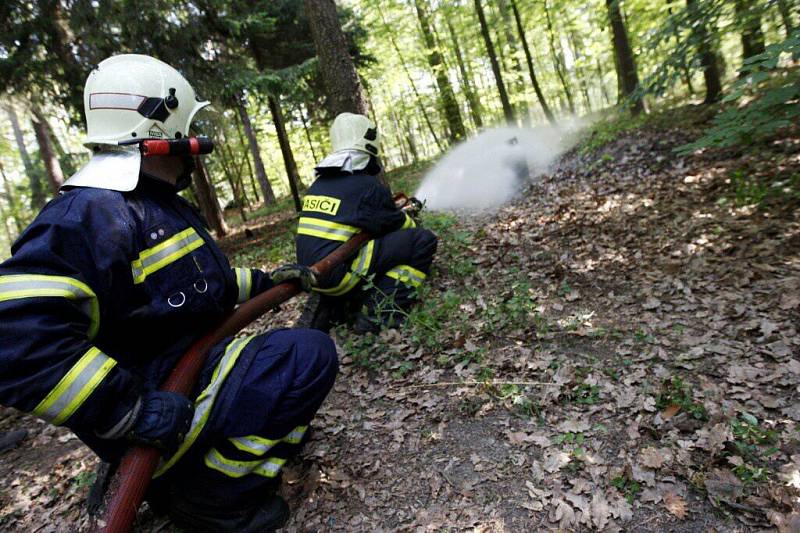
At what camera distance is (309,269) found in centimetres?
359

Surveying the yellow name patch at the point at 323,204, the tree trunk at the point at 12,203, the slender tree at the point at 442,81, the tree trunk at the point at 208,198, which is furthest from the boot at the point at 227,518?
the tree trunk at the point at 12,203

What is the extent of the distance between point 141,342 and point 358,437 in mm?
1682

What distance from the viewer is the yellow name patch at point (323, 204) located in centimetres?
443

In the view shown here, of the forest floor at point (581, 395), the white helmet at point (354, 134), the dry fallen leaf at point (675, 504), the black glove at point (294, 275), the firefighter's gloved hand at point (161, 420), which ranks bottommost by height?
the dry fallen leaf at point (675, 504)

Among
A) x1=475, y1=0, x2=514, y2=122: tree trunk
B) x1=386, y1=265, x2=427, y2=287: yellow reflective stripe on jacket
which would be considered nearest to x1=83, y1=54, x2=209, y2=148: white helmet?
x1=386, y1=265, x2=427, y2=287: yellow reflective stripe on jacket

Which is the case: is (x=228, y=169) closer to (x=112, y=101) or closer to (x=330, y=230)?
(x=330, y=230)

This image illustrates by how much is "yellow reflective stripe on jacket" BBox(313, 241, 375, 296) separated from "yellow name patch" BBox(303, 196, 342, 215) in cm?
52

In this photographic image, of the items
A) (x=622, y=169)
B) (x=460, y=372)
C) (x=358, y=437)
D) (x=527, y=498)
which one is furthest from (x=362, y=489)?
(x=622, y=169)

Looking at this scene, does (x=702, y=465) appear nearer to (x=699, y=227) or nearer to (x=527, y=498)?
(x=527, y=498)

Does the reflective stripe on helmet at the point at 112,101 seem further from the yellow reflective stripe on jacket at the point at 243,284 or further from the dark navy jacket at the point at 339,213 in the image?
the dark navy jacket at the point at 339,213

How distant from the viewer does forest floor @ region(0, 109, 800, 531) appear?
93.5 inches

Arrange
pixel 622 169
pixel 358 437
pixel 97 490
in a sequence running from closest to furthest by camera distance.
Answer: pixel 97 490, pixel 358 437, pixel 622 169

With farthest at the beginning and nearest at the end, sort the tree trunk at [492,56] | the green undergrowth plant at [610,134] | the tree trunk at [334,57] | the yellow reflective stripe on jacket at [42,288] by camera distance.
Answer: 1. the tree trunk at [492,56]
2. the green undergrowth plant at [610,134]
3. the tree trunk at [334,57]
4. the yellow reflective stripe on jacket at [42,288]

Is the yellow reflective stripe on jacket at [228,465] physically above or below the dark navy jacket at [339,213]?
below
